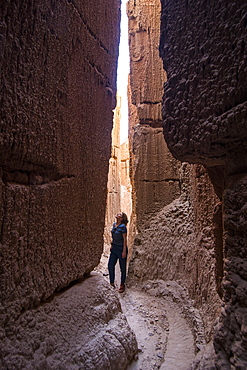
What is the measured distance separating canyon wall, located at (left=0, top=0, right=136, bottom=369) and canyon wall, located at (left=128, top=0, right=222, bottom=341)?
1657mm

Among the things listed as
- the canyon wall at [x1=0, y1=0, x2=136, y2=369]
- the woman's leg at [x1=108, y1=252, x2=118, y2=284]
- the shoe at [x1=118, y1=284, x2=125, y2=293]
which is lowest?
the shoe at [x1=118, y1=284, x2=125, y2=293]

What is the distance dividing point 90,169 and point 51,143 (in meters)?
0.46

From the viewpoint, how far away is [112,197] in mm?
8617

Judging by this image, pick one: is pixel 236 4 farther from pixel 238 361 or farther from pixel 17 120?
pixel 238 361

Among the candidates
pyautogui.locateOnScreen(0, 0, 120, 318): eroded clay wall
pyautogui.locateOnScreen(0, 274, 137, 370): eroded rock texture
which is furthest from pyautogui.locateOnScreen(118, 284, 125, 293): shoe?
pyautogui.locateOnScreen(0, 0, 120, 318): eroded clay wall

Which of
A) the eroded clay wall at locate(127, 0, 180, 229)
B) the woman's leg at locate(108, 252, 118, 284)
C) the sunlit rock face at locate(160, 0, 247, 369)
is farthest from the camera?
the eroded clay wall at locate(127, 0, 180, 229)

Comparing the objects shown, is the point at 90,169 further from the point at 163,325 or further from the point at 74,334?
the point at 163,325

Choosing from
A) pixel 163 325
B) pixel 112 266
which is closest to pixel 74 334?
pixel 163 325

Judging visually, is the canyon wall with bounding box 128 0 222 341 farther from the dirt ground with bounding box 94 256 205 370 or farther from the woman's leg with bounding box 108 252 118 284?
the woman's leg with bounding box 108 252 118 284

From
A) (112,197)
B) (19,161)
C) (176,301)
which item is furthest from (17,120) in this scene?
(112,197)

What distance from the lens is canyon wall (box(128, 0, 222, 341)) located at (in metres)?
3.31

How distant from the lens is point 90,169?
174 cm

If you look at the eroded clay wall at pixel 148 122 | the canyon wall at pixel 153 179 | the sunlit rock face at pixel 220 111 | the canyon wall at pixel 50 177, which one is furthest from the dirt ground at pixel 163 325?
the eroded clay wall at pixel 148 122

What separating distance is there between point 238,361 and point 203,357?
0.80 feet
